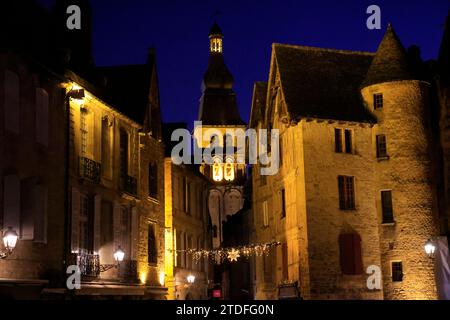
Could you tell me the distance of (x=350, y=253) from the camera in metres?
35.3

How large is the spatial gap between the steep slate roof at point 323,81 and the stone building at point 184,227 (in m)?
7.58

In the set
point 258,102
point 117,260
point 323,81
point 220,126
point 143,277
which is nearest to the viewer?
point 117,260

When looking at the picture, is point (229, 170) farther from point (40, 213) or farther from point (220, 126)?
point (40, 213)

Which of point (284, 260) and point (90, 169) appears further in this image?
point (284, 260)

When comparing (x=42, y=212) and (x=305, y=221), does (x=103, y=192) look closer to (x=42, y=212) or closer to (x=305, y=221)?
(x=42, y=212)

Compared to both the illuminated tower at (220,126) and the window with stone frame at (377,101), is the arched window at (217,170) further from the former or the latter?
the window with stone frame at (377,101)

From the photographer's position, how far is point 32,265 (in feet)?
75.6

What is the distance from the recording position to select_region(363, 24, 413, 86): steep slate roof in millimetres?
37062

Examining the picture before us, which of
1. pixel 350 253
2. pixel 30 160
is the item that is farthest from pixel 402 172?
pixel 30 160

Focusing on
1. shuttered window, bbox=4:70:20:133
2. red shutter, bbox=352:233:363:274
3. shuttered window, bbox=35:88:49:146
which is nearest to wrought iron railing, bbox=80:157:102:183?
shuttered window, bbox=35:88:49:146

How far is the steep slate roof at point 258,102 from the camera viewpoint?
1711 inches

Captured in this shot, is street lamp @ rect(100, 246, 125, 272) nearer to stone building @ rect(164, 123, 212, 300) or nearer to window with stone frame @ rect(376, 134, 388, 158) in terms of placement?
stone building @ rect(164, 123, 212, 300)

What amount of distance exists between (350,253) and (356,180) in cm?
357
